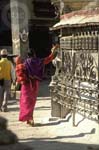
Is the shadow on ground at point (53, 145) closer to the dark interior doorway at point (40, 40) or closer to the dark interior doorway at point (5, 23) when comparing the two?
the dark interior doorway at point (5, 23)

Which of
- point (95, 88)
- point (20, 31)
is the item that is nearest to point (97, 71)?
point (95, 88)

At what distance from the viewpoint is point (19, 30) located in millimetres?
15930

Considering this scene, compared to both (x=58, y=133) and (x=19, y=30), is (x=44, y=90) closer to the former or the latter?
(x=19, y=30)

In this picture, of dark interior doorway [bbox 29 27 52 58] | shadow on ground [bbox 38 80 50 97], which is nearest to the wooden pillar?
shadow on ground [bbox 38 80 50 97]

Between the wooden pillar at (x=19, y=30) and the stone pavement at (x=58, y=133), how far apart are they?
6.03 metres

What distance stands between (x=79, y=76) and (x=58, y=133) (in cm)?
111

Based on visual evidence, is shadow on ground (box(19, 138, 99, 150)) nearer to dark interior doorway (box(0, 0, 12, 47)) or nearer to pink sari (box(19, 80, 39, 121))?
pink sari (box(19, 80, 39, 121))

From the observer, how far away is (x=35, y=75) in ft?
29.8

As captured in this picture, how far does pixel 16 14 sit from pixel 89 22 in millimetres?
8203

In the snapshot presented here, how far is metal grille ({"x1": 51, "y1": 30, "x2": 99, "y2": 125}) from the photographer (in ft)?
26.2

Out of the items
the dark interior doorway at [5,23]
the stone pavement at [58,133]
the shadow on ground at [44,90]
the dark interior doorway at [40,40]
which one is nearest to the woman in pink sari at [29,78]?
the stone pavement at [58,133]

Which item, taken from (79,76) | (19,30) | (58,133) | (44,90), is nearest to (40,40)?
(19,30)

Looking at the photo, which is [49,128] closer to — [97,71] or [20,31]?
[97,71]

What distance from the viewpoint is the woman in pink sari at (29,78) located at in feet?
29.9
